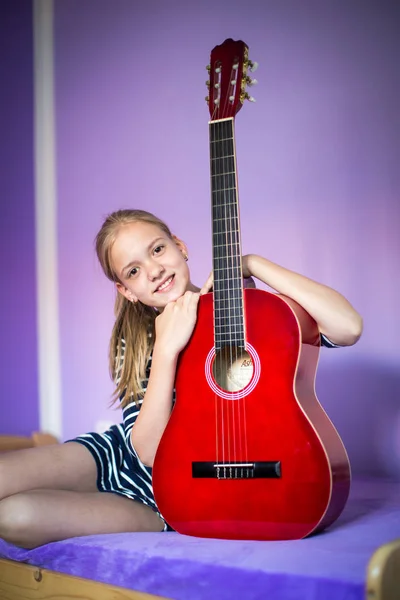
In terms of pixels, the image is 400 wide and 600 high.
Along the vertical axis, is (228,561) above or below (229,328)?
below

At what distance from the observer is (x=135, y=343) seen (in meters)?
1.85

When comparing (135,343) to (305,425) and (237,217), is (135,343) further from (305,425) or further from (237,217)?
(305,425)

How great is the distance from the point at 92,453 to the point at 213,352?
1.79 ft

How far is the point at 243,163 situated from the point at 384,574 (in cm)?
199

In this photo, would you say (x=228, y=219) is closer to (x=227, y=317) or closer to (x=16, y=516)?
(x=227, y=317)

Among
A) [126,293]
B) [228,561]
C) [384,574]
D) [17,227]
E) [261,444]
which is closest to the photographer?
[384,574]

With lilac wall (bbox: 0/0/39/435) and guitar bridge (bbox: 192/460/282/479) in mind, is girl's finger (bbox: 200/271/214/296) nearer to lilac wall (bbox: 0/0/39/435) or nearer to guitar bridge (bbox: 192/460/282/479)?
guitar bridge (bbox: 192/460/282/479)

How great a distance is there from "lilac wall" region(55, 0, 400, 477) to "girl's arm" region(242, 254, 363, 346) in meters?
1.01

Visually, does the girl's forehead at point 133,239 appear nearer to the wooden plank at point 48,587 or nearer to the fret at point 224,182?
the fret at point 224,182

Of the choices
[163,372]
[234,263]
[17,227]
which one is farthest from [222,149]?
[17,227]

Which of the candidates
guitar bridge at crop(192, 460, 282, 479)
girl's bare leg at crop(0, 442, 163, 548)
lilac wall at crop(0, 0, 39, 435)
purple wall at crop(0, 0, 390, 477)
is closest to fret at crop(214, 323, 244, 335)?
guitar bridge at crop(192, 460, 282, 479)

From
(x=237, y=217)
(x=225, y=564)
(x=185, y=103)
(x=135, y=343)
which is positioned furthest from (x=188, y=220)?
(x=225, y=564)

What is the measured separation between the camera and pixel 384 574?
1.05 meters

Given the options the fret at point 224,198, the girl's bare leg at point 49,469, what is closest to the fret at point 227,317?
the fret at point 224,198
